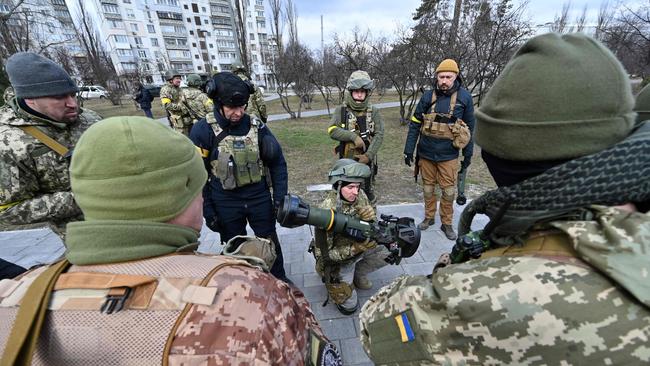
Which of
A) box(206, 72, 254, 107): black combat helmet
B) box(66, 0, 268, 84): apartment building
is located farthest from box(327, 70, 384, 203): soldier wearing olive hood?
box(66, 0, 268, 84): apartment building

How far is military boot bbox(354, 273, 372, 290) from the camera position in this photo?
2.81 meters

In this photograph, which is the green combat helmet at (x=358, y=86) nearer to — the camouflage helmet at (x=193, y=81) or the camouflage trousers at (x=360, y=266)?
the camouflage trousers at (x=360, y=266)

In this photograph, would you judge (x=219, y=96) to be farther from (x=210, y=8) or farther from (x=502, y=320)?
(x=210, y=8)

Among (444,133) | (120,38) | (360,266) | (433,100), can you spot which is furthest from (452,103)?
(120,38)

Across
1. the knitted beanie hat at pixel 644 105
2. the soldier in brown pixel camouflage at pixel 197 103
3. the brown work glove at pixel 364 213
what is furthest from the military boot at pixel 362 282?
the soldier in brown pixel camouflage at pixel 197 103

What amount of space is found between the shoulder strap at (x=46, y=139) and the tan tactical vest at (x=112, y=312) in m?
1.66

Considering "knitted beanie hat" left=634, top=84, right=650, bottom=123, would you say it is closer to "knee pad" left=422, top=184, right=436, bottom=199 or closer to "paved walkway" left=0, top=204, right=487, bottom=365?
"paved walkway" left=0, top=204, right=487, bottom=365

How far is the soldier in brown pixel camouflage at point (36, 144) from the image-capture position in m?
1.86

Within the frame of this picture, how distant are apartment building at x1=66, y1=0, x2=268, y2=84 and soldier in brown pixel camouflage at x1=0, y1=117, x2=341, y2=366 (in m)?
40.4

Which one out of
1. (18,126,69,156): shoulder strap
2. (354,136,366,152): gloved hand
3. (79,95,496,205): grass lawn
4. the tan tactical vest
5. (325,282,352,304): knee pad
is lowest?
(79,95,496,205): grass lawn

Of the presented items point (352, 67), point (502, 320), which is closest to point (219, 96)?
point (502, 320)

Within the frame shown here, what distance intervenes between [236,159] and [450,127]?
8.24 ft

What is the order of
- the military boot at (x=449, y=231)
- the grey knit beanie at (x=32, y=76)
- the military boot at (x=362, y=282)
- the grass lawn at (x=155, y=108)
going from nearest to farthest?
the grey knit beanie at (x=32, y=76) → the military boot at (x=362, y=282) → the military boot at (x=449, y=231) → the grass lawn at (x=155, y=108)

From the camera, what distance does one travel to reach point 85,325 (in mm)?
669
